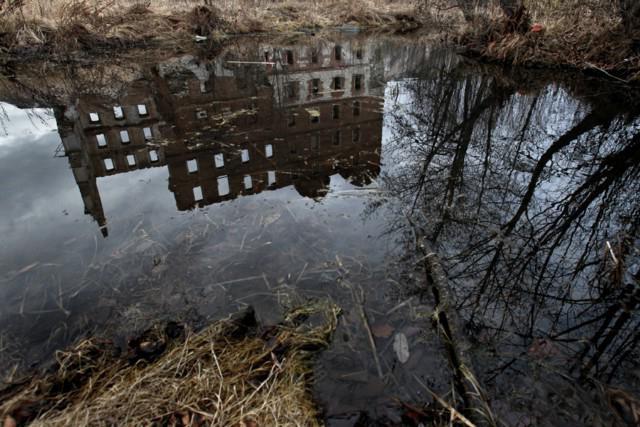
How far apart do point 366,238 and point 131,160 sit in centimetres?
474

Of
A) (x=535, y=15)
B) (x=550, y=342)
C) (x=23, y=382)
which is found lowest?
(x=550, y=342)

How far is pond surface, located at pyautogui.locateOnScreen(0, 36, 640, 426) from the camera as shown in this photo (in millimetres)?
2750

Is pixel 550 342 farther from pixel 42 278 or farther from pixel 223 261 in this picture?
pixel 42 278

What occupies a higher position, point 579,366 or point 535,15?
point 535,15

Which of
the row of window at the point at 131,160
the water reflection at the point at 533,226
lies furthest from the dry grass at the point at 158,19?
the water reflection at the point at 533,226

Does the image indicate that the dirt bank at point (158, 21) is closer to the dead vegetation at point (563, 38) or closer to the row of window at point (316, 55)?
the row of window at point (316, 55)

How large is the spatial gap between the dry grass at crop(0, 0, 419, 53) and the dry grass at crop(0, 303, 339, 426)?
59.2 ft

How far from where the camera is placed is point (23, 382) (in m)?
2.52

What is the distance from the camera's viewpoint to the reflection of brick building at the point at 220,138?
570 cm

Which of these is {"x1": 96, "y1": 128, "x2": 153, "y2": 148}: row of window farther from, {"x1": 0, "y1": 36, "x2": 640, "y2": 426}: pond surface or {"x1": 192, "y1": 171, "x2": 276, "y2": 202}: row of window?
{"x1": 192, "y1": 171, "x2": 276, "y2": 202}: row of window

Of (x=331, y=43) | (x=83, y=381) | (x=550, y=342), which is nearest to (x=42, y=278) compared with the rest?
(x=83, y=381)

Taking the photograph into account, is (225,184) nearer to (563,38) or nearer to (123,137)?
(123,137)

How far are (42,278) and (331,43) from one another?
24.3 meters

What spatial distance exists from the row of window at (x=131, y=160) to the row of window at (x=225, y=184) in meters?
1.82
